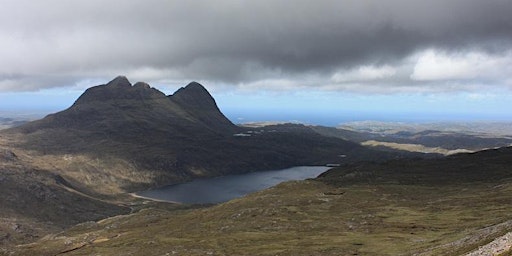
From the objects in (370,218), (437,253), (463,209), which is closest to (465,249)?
(437,253)

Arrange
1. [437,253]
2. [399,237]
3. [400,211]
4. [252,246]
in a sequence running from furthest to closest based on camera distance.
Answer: [400,211] → [252,246] → [399,237] → [437,253]

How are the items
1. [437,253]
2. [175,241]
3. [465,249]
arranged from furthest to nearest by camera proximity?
[175,241], [437,253], [465,249]

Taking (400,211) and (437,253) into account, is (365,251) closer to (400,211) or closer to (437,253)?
(437,253)

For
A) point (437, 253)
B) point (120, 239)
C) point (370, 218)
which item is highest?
point (437, 253)

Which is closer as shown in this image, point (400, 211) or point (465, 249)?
point (465, 249)

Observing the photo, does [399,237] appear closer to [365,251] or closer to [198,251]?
[365,251]

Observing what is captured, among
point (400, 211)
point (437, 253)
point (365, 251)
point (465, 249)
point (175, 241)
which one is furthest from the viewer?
point (400, 211)

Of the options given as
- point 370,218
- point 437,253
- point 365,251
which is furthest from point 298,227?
point 437,253

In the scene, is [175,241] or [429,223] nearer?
[429,223]

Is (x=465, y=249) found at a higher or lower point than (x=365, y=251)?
higher
